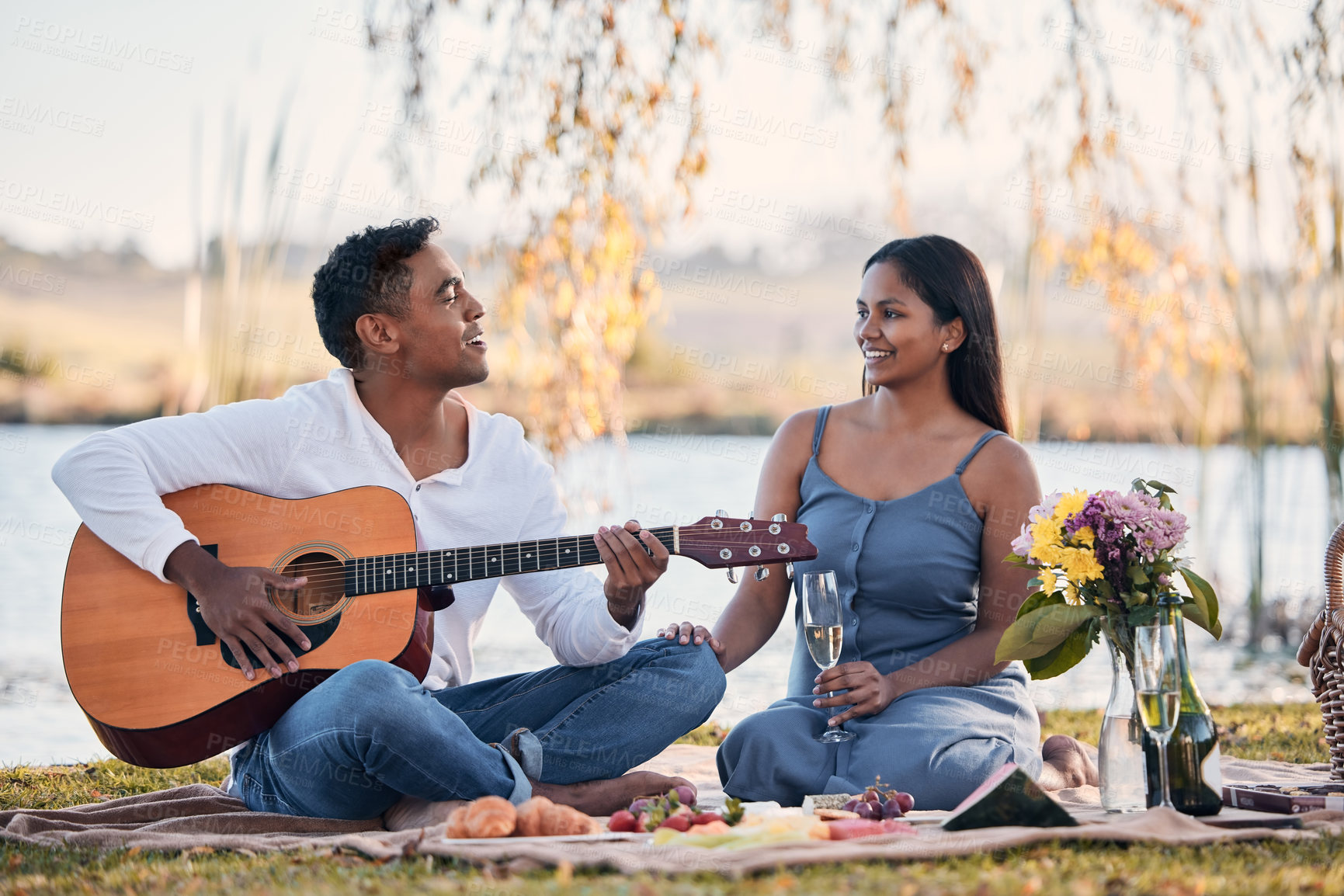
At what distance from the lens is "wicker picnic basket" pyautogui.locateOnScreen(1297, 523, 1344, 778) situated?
2941 millimetres

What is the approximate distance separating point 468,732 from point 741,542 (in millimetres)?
787

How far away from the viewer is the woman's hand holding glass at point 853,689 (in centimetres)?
287

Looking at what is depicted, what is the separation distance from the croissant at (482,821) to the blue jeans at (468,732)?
0.24 m

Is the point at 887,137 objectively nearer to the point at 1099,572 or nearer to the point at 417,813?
the point at 1099,572

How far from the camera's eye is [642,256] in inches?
206

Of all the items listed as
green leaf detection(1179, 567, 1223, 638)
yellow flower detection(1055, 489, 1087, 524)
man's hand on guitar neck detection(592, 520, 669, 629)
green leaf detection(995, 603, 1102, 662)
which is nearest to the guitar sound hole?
man's hand on guitar neck detection(592, 520, 669, 629)

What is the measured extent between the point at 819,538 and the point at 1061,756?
923mm

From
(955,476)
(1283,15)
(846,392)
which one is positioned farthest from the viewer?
(846,392)

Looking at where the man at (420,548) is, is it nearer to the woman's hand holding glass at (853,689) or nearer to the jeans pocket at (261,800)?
the jeans pocket at (261,800)

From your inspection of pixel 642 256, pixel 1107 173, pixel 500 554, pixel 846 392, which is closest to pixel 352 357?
pixel 500 554

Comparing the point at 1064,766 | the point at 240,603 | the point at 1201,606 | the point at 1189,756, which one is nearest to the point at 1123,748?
the point at 1189,756

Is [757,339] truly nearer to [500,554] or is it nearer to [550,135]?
[550,135]

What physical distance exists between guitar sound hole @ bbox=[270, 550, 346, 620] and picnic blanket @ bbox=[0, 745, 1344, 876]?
0.50m

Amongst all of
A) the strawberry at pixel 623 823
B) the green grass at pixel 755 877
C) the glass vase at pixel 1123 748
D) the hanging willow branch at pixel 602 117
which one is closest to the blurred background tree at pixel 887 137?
the hanging willow branch at pixel 602 117
